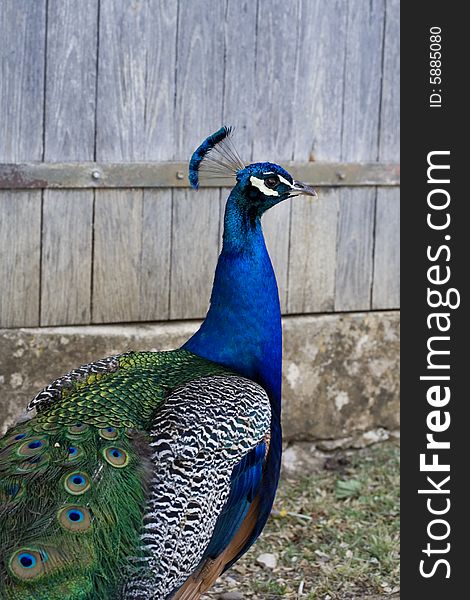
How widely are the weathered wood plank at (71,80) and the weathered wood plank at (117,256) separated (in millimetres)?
218

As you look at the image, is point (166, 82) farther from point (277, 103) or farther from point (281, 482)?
point (281, 482)

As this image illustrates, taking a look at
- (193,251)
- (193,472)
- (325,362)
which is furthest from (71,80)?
(193,472)

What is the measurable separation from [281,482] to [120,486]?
188 centimetres

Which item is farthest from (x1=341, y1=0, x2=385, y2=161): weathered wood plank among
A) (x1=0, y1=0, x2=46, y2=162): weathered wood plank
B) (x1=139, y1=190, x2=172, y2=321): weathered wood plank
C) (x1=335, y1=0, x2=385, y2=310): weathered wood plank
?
(x1=0, y1=0, x2=46, y2=162): weathered wood plank

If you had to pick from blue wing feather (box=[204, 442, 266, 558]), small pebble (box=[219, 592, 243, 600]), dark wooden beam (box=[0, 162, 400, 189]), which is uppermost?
dark wooden beam (box=[0, 162, 400, 189])

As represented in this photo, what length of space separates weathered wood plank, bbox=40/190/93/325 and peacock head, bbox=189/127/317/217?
25.2 inches

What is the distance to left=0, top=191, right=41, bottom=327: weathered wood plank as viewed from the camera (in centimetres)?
407

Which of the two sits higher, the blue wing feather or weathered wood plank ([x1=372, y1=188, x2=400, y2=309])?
weathered wood plank ([x1=372, y1=188, x2=400, y2=309])

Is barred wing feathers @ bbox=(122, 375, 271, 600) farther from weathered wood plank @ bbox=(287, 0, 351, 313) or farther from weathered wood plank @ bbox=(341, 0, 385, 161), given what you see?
weathered wood plank @ bbox=(341, 0, 385, 161)

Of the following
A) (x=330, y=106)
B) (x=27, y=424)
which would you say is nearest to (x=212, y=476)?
(x=27, y=424)

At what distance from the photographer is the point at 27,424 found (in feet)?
10.1

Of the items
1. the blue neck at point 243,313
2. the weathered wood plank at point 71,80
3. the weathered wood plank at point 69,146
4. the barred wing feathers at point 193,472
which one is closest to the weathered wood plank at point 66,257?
the weathered wood plank at point 69,146

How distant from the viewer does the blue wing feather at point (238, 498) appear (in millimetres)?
3145

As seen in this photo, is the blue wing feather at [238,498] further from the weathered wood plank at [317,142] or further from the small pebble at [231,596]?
the weathered wood plank at [317,142]
